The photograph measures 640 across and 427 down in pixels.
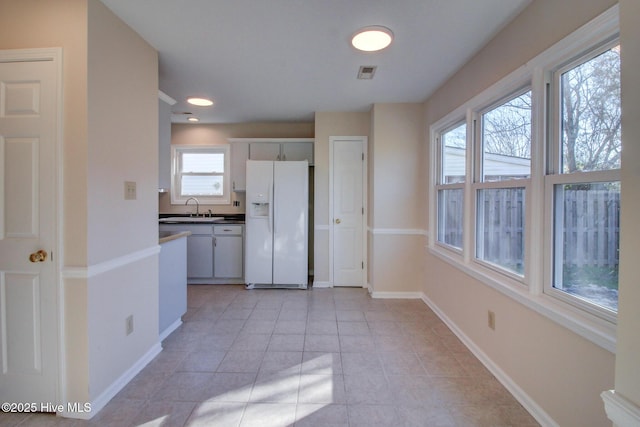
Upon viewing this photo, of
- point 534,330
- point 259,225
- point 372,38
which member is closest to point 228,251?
point 259,225

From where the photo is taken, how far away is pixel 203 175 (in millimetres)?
5000

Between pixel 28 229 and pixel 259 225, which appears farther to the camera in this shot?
pixel 259 225

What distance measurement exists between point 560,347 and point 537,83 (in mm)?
1426

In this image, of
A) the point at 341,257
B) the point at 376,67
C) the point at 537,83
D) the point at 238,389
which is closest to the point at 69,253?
the point at 238,389

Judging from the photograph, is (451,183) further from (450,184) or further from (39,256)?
(39,256)

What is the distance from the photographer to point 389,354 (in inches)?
95.4

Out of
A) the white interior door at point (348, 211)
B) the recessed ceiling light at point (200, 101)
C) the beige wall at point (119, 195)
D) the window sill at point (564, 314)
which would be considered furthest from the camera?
the white interior door at point (348, 211)

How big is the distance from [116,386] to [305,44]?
265 cm

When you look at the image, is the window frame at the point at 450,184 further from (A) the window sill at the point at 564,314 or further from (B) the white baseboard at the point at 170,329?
(B) the white baseboard at the point at 170,329

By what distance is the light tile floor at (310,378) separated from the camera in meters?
1.73

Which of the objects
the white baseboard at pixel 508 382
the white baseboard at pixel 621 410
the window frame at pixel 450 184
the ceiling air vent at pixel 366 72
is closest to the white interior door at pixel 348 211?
the window frame at pixel 450 184

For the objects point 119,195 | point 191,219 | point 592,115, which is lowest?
point 191,219

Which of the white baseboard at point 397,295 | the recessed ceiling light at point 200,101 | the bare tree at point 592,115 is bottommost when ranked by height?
the white baseboard at point 397,295

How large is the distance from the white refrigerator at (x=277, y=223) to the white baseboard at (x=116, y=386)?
1828 millimetres
